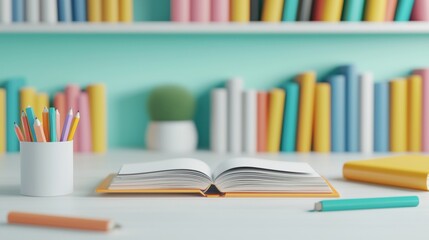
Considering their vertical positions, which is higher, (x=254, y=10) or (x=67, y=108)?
(x=254, y=10)

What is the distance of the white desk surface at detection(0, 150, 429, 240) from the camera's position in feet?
2.96

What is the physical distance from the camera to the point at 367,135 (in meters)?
1.99

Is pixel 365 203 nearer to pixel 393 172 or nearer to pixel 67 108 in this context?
pixel 393 172

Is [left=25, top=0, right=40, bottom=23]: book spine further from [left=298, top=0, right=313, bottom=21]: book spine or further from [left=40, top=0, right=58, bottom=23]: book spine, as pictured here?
[left=298, top=0, right=313, bottom=21]: book spine

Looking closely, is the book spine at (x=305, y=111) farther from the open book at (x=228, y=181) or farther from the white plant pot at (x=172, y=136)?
the open book at (x=228, y=181)

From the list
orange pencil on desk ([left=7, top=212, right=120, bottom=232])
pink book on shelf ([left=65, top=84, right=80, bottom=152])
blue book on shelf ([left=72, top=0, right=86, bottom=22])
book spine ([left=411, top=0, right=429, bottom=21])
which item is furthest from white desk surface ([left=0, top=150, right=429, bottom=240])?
book spine ([left=411, top=0, right=429, bottom=21])

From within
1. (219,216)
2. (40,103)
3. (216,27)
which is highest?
(216,27)

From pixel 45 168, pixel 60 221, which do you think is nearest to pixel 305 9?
pixel 45 168

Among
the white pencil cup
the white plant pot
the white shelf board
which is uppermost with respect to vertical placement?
the white shelf board

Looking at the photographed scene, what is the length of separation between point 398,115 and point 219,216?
1.15 m

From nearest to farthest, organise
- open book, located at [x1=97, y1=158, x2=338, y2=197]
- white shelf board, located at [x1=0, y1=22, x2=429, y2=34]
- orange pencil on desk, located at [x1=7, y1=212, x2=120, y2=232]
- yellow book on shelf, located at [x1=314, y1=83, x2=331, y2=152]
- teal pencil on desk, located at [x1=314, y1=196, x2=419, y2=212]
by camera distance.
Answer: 1. orange pencil on desk, located at [x1=7, y1=212, x2=120, y2=232]
2. teal pencil on desk, located at [x1=314, y1=196, x2=419, y2=212]
3. open book, located at [x1=97, y1=158, x2=338, y2=197]
4. white shelf board, located at [x1=0, y1=22, x2=429, y2=34]
5. yellow book on shelf, located at [x1=314, y1=83, x2=331, y2=152]

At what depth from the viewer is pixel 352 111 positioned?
1989 mm

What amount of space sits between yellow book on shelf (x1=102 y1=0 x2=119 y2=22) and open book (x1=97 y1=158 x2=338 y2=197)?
2.69 feet

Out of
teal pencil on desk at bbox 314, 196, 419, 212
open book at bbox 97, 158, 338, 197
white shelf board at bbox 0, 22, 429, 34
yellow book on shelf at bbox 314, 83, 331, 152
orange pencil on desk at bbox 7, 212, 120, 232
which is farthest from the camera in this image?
yellow book on shelf at bbox 314, 83, 331, 152
